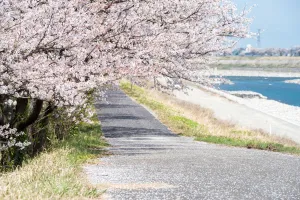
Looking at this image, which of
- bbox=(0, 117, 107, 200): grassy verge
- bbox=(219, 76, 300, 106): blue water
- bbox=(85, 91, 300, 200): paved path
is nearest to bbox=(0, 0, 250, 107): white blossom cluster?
bbox=(0, 117, 107, 200): grassy verge

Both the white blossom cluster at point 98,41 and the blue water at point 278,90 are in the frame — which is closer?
the white blossom cluster at point 98,41

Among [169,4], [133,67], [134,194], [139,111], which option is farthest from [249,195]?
[139,111]

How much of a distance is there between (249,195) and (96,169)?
4.42 meters

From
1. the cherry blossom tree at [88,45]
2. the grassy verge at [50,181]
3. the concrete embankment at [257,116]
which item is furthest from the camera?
the concrete embankment at [257,116]

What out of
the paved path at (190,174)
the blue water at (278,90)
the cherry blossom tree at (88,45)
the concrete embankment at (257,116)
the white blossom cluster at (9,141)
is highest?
the cherry blossom tree at (88,45)

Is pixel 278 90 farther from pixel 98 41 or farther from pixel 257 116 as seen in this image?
pixel 98 41

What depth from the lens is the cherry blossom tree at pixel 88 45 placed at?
1106 cm

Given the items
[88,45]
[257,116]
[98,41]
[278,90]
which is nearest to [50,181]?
[88,45]

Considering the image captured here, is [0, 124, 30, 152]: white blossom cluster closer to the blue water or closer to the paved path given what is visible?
the paved path

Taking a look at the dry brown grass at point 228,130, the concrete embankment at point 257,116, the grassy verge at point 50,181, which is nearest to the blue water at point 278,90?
the concrete embankment at point 257,116

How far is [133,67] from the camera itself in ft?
56.0

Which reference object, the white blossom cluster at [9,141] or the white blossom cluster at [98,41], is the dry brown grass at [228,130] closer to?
the white blossom cluster at [98,41]

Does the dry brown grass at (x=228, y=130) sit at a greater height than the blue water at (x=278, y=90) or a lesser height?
greater

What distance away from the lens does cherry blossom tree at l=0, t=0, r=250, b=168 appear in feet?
36.3
